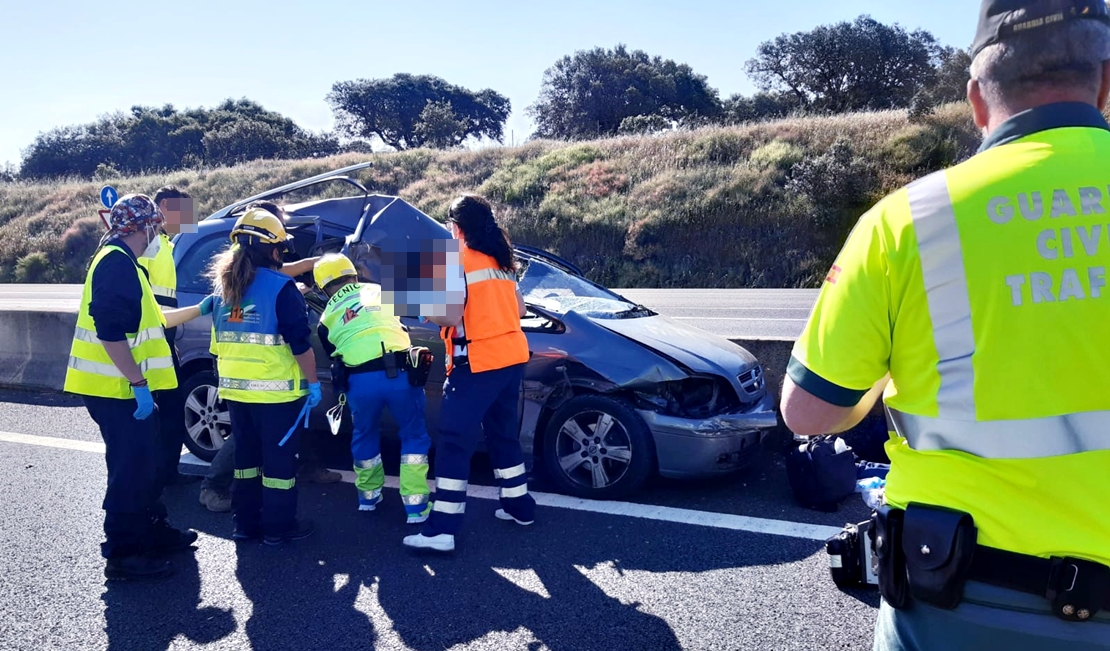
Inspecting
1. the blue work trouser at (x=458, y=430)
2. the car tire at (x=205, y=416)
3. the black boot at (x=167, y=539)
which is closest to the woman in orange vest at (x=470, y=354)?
the blue work trouser at (x=458, y=430)

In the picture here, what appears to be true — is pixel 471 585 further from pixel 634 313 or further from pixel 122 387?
pixel 634 313

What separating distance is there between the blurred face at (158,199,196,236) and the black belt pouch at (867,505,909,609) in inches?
201

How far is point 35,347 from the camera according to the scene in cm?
899

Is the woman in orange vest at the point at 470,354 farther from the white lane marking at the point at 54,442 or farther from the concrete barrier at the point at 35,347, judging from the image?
the concrete barrier at the point at 35,347

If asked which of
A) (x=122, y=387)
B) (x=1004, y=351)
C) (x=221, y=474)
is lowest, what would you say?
(x=221, y=474)

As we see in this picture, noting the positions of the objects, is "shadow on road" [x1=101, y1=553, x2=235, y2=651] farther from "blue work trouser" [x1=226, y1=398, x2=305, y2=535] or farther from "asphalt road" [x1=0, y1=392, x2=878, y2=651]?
"blue work trouser" [x1=226, y1=398, x2=305, y2=535]

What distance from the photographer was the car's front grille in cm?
527

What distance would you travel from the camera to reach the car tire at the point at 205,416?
597cm

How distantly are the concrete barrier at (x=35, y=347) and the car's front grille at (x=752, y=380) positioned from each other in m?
6.87

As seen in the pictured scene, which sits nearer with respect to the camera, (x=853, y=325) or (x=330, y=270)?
(x=853, y=325)

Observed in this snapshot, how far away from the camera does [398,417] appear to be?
16.1 feet

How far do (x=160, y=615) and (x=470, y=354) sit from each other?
1893mm

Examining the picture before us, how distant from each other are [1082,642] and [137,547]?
422 centimetres

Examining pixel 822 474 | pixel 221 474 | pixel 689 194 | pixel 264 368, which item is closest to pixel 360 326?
pixel 264 368
